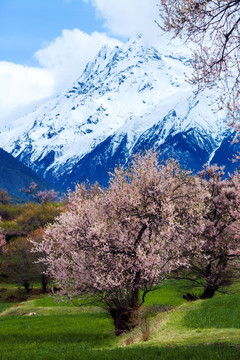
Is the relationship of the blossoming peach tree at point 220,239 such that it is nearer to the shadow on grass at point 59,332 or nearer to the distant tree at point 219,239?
the distant tree at point 219,239

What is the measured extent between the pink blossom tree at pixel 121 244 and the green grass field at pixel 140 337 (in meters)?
2.59

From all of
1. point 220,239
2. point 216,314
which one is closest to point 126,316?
point 216,314

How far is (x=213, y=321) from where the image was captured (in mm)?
22453

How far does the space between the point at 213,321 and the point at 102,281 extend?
22.8 feet

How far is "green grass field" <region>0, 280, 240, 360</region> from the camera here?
13391 mm

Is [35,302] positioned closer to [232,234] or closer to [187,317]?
[232,234]

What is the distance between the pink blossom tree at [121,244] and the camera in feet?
79.6

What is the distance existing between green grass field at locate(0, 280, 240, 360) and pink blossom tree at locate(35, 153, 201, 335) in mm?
2590

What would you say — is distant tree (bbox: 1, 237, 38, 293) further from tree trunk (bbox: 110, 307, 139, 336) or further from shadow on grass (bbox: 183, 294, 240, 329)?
shadow on grass (bbox: 183, 294, 240, 329)

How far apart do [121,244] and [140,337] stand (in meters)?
5.75

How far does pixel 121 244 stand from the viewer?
24797 millimetres

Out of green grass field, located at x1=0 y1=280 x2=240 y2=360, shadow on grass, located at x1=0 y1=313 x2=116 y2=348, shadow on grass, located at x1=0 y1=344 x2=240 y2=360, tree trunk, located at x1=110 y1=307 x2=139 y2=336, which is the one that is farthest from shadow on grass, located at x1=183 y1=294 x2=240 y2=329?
shadow on grass, located at x1=0 y1=344 x2=240 y2=360

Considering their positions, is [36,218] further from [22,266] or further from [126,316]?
[126,316]

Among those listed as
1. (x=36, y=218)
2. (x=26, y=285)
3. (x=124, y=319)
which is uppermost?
(x=36, y=218)
